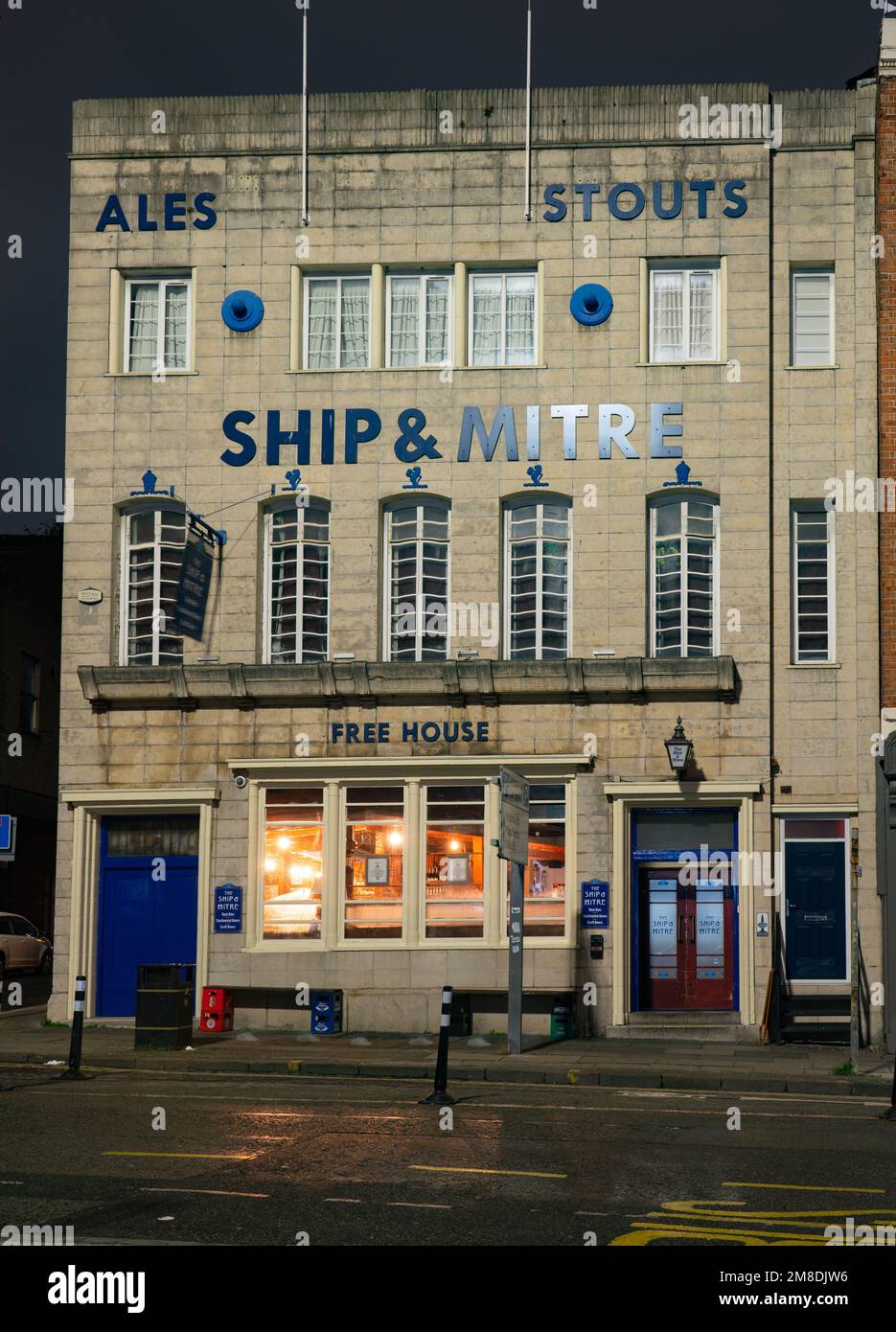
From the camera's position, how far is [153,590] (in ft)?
85.9

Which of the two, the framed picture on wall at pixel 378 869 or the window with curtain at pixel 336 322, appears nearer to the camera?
the framed picture on wall at pixel 378 869

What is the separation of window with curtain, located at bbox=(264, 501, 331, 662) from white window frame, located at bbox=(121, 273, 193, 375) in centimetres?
312

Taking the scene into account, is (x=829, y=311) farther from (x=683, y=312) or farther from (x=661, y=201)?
(x=661, y=201)

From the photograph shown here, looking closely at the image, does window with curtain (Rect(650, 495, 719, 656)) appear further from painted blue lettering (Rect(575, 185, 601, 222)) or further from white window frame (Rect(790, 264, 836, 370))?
painted blue lettering (Rect(575, 185, 601, 222))

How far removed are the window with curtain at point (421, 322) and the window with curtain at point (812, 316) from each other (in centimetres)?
542

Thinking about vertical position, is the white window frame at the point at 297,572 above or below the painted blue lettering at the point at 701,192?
below

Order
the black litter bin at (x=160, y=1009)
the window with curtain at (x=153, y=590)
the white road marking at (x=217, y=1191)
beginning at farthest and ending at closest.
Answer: the window with curtain at (x=153, y=590), the black litter bin at (x=160, y=1009), the white road marking at (x=217, y=1191)

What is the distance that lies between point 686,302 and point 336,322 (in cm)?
554

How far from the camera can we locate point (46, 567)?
46312mm

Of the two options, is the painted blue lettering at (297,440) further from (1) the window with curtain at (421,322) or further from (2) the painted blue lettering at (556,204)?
(2) the painted blue lettering at (556,204)

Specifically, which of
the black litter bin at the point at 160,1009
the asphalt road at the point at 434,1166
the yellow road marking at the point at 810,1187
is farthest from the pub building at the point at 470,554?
the yellow road marking at the point at 810,1187

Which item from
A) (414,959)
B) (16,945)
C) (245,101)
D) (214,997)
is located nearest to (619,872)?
(414,959)

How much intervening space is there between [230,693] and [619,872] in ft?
21.5

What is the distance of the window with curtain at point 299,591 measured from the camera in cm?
2592
